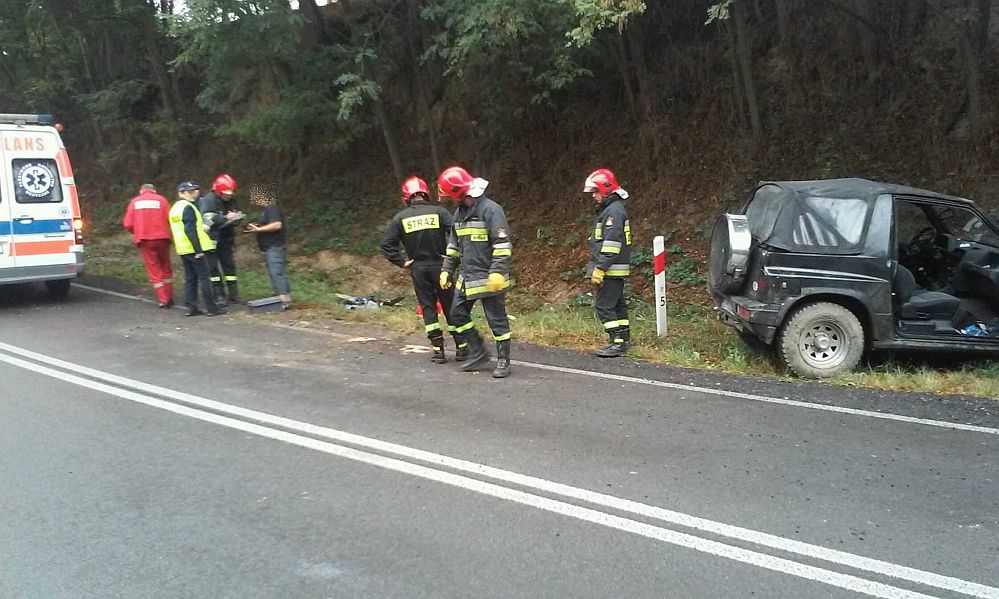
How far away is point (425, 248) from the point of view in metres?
7.68

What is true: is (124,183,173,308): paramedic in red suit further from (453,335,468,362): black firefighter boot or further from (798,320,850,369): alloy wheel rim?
(798,320,850,369): alloy wheel rim

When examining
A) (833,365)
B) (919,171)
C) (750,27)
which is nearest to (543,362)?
(833,365)

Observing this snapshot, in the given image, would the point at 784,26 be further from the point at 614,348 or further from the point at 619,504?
the point at 619,504

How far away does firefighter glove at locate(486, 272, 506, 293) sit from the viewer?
22.6 feet

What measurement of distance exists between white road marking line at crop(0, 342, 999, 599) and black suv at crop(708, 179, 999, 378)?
3446 mm

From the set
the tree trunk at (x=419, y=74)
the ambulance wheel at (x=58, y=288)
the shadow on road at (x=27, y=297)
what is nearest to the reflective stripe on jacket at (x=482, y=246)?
the shadow on road at (x=27, y=297)

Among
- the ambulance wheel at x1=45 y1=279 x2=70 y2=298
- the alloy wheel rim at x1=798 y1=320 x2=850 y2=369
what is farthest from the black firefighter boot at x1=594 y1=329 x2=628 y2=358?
the ambulance wheel at x1=45 y1=279 x2=70 y2=298

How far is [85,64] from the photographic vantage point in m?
22.2

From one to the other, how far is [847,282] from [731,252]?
108 cm

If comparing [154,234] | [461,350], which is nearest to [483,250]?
[461,350]

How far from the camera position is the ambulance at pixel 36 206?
35.0 feet

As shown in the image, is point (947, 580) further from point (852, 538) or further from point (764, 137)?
point (764, 137)

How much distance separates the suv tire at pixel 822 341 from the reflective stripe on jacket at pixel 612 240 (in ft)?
5.79

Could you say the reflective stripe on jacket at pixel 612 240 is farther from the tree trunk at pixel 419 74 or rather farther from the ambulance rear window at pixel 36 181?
the ambulance rear window at pixel 36 181
